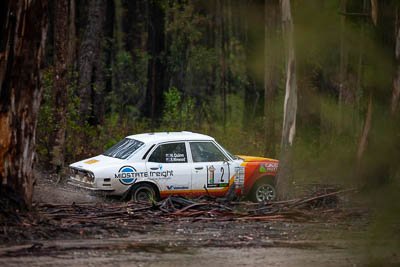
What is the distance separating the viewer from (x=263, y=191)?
12570mm

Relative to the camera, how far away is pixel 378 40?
1.65m

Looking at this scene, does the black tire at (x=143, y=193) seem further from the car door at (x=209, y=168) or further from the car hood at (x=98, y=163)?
the car door at (x=209, y=168)

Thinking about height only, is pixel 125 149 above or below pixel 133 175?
above

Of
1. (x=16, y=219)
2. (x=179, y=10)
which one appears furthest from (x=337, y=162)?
(x=179, y=10)

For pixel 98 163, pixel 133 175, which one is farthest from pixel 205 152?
pixel 98 163

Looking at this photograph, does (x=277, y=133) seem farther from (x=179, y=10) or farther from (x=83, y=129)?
(x=179, y=10)

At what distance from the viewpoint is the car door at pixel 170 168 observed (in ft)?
38.3

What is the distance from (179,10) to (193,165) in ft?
54.1

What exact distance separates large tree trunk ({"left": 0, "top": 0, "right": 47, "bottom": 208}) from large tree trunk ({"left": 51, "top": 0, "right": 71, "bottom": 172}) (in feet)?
26.6

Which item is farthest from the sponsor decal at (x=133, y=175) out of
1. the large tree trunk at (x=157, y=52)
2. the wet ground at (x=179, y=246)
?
the large tree trunk at (x=157, y=52)

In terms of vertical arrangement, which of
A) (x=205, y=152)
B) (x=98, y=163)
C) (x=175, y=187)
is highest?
(x=205, y=152)

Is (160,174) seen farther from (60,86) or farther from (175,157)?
(60,86)

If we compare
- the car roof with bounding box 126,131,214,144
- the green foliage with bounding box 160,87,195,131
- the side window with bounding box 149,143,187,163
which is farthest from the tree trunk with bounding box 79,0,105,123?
the side window with bounding box 149,143,187,163

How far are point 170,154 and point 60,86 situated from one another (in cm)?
566
